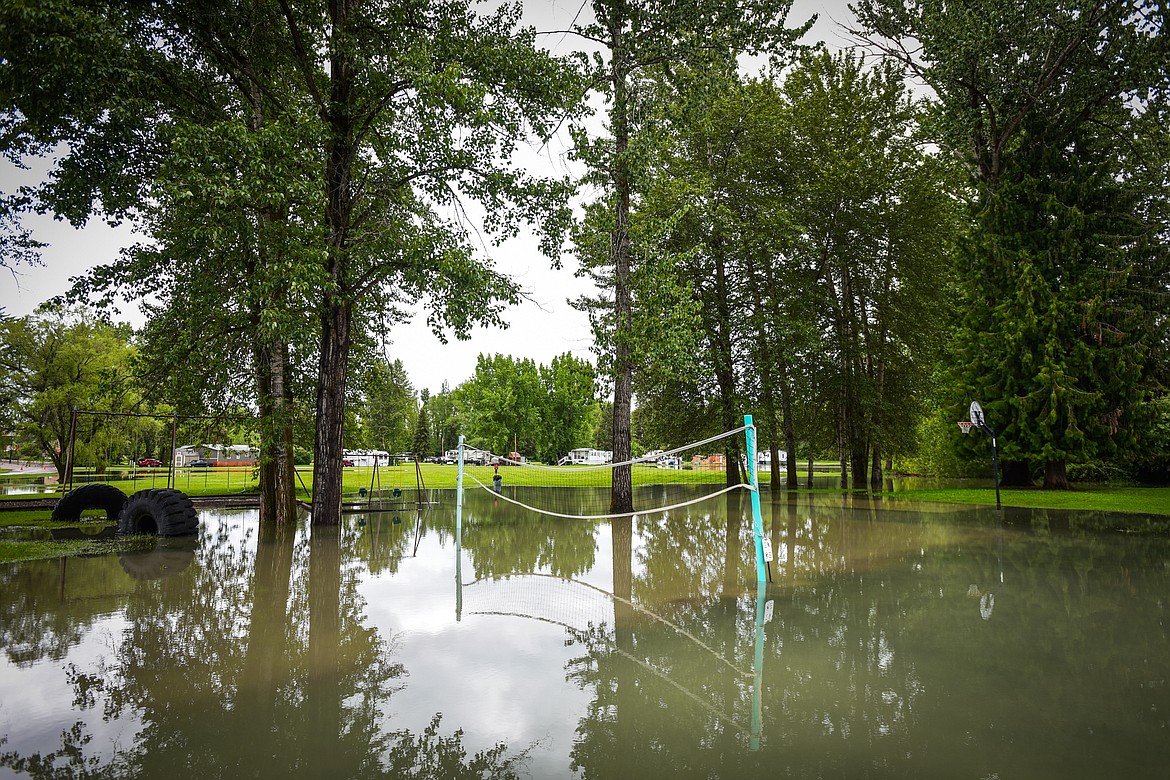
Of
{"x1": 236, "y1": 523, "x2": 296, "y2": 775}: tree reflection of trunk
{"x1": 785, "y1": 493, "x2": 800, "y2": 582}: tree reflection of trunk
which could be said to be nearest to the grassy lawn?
{"x1": 785, "y1": 493, "x2": 800, "y2": 582}: tree reflection of trunk

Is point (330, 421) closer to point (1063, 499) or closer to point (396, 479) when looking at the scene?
point (1063, 499)

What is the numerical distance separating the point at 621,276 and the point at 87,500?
46.0ft

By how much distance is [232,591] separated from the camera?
24.1 ft

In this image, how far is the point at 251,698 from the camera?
3.99m

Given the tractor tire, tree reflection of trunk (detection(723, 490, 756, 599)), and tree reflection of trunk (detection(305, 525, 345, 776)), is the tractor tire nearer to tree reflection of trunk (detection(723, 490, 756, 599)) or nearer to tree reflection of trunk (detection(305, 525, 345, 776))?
tree reflection of trunk (detection(305, 525, 345, 776))

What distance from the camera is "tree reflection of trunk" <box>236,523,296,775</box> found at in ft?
11.0

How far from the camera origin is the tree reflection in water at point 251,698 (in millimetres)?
3100

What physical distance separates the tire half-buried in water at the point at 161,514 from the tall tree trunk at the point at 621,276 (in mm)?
9218

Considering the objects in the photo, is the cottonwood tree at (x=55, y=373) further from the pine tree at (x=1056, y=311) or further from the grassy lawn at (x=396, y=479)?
the pine tree at (x=1056, y=311)

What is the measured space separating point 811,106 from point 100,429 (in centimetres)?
3544

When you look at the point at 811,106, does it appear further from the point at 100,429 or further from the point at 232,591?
the point at 100,429

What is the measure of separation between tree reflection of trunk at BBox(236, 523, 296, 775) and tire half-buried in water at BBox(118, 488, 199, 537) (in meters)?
3.96

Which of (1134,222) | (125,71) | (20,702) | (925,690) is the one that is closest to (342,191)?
(125,71)

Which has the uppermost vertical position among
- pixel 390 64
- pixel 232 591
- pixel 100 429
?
pixel 390 64
